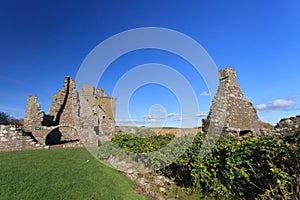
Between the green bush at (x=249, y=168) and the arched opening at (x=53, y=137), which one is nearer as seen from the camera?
the green bush at (x=249, y=168)

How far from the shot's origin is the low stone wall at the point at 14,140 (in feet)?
46.3

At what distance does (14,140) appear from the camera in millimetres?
14352

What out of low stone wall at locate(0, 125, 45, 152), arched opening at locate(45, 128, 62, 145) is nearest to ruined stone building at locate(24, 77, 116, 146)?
arched opening at locate(45, 128, 62, 145)

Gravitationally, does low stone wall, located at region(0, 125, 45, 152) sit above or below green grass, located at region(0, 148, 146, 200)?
above

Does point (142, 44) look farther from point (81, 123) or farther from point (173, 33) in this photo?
point (81, 123)

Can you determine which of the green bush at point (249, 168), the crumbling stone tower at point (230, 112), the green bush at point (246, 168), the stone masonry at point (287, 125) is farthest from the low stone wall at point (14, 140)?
the stone masonry at point (287, 125)

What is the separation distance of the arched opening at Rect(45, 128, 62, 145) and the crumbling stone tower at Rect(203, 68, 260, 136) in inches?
684

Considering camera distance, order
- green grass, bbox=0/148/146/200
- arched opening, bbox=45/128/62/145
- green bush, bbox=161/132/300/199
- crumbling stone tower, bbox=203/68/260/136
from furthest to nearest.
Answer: arched opening, bbox=45/128/62/145, crumbling stone tower, bbox=203/68/260/136, green grass, bbox=0/148/146/200, green bush, bbox=161/132/300/199

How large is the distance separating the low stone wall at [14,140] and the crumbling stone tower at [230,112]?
13690mm

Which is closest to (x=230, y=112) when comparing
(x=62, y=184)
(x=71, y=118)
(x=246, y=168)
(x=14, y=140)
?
(x=246, y=168)

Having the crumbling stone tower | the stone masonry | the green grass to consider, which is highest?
the crumbling stone tower

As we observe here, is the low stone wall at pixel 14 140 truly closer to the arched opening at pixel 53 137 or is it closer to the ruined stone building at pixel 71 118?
the ruined stone building at pixel 71 118

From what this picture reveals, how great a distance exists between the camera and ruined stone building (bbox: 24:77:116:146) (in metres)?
18.3

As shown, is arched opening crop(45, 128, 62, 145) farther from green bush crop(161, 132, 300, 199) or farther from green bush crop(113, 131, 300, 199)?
green bush crop(161, 132, 300, 199)
